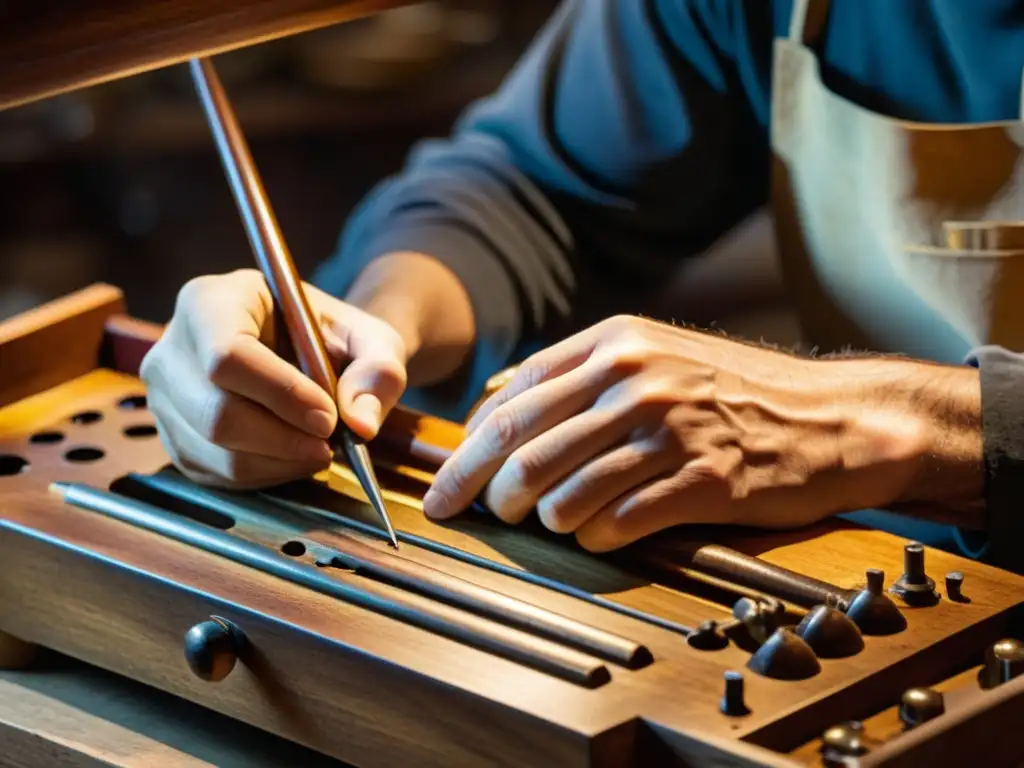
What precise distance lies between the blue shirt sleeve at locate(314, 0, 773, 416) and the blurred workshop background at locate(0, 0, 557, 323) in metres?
2.03

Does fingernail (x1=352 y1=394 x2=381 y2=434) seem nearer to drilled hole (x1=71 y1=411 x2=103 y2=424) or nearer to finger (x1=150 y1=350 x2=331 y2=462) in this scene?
finger (x1=150 y1=350 x2=331 y2=462)

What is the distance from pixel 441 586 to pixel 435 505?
0.52ft

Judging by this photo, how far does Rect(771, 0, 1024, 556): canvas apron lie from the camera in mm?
1654

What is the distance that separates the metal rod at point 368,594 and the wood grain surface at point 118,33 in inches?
13.8

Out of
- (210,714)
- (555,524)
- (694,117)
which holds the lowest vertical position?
(210,714)

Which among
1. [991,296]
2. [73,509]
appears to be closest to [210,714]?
[73,509]

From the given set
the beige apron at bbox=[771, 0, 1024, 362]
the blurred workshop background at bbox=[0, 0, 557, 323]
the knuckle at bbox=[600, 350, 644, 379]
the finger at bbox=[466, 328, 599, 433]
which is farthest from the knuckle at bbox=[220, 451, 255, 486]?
the blurred workshop background at bbox=[0, 0, 557, 323]

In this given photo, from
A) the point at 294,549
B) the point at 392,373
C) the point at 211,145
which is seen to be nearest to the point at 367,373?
the point at 392,373

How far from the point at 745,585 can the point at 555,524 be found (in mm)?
157

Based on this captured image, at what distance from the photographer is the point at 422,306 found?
1.82 m

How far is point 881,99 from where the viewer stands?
1826 millimetres

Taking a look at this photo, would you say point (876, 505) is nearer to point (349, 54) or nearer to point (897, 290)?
point (897, 290)

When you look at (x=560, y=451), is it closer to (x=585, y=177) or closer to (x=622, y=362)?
(x=622, y=362)

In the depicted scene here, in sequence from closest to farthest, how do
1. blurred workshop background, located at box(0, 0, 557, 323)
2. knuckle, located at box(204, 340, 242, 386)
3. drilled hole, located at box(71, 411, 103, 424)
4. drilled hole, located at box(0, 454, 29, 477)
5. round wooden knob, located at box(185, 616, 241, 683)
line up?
round wooden knob, located at box(185, 616, 241, 683) → knuckle, located at box(204, 340, 242, 386) → drilled hole, located at box(0, 454, 29, 477) → drilled hole, located at box(71, 411, 103, 424) → blurred workshop background, located at box(0, 0, 557, 323)
